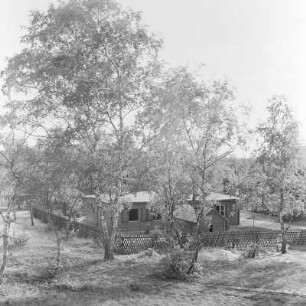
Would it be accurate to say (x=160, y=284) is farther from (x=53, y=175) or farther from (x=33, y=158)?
(x=33, y=158)

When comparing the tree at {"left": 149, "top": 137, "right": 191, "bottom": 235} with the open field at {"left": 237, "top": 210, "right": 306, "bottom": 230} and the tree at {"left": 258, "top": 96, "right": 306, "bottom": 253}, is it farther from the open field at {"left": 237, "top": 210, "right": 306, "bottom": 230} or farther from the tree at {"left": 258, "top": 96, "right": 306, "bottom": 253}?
the open field at {"left": 237, "top": 210, "right": 306, "bottom": 230}

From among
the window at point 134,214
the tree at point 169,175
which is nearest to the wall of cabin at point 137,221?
the window at point 134,214

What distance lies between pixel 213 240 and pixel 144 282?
1460 cm

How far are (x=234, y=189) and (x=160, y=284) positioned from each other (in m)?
12.0

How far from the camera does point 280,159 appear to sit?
92.6 feet

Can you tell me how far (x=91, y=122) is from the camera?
70.5 feet

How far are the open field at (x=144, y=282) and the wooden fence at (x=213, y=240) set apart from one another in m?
2.10

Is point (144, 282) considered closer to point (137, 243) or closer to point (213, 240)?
point (137, 243)

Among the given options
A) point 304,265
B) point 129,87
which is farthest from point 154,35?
point 304,265

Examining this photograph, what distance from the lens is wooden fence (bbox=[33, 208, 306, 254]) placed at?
29062mm

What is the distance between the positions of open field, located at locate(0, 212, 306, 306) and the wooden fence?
Answer: 210 centimetres

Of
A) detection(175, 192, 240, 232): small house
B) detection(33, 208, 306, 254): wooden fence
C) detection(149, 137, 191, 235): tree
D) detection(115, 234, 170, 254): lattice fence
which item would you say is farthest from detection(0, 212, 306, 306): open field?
detection(175, 192, 240, 232): small house

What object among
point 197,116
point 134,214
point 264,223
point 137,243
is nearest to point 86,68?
point 197,116

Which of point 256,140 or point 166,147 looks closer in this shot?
point 166,147
